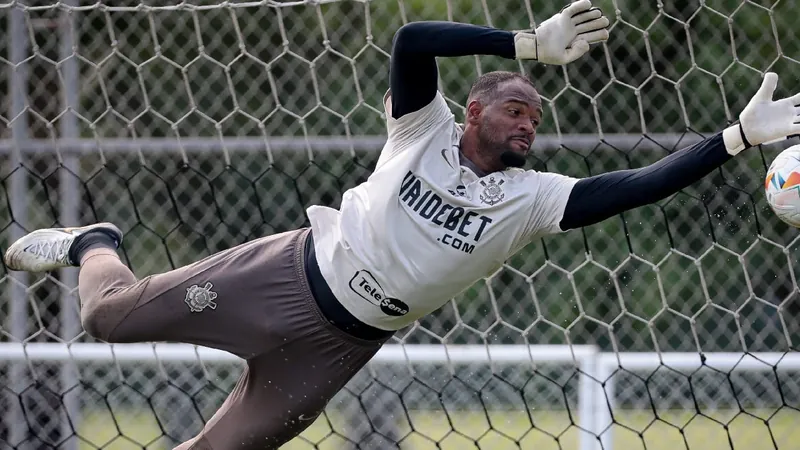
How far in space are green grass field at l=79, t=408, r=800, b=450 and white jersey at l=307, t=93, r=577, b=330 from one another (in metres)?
1.83

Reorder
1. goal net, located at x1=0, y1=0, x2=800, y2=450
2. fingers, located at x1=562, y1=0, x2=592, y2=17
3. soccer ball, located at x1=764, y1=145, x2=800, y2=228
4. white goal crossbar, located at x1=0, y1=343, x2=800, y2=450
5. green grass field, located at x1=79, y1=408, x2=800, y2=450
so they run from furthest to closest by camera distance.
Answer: green grass field, located at x1=79, y1=408, x2=800, y2=450, goal net, located at x1=0, y1=0, x2=800, y2=450, white goal crossbar, located at x1=0, y1=343, x2=800, y2=450, soccer ball, located at x1=764, y1=145, x2=800, y2=228, fingers, located at x1=562, y1=0, x2=592, y2=17

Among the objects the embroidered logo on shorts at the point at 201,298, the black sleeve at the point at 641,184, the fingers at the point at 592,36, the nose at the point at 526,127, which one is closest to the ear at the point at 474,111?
the nose at the point at 526,127

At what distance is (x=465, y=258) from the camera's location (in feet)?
9.59

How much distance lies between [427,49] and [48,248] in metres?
1.31

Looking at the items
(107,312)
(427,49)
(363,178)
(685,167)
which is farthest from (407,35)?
(363,178)

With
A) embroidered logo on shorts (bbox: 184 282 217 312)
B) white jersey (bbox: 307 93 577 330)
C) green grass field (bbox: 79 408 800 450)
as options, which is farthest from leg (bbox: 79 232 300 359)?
green grass field (bbox: 79 408 800 450)

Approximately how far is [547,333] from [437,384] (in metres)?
0.56

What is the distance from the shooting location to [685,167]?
2.74 metres

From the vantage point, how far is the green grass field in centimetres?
477

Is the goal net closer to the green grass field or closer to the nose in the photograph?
the green grass field

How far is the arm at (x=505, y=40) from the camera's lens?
265 centimetres

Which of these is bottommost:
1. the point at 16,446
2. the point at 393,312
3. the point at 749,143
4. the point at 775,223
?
the point at 16,446

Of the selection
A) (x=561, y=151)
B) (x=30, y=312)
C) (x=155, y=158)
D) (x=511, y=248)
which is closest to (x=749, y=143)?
(x=511, y=248)

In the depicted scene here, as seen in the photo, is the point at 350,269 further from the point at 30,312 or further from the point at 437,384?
the point at 30,312
